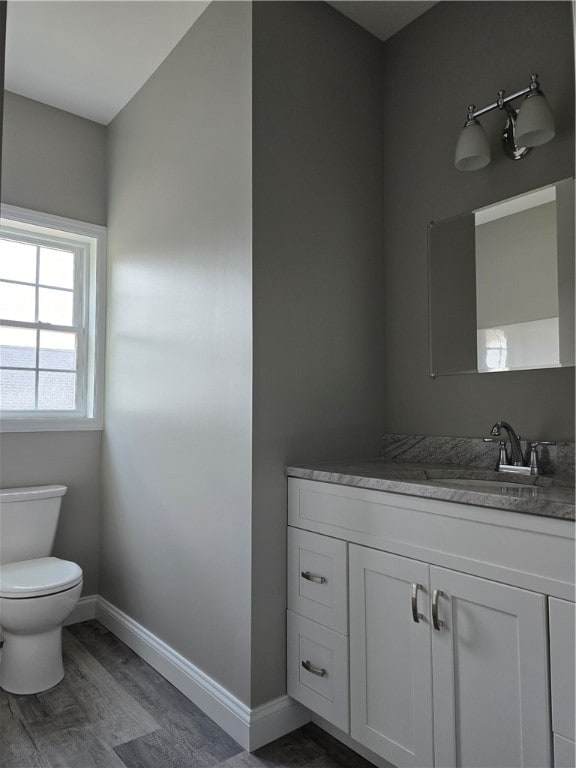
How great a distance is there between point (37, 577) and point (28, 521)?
0.40 meters

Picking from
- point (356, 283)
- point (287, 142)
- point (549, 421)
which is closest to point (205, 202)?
point (287, 142)

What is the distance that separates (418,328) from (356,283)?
1.08 feet

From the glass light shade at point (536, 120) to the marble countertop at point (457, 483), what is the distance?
1131 millimetres

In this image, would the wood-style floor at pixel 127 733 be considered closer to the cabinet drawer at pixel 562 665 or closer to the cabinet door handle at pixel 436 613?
the cabinet door handle at pixel 436 613

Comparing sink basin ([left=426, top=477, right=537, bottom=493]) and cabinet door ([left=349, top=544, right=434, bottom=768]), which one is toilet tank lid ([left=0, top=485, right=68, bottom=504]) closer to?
cabinet door ([left=349, top=544, right=434, bottom=768])

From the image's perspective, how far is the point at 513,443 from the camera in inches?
72.6

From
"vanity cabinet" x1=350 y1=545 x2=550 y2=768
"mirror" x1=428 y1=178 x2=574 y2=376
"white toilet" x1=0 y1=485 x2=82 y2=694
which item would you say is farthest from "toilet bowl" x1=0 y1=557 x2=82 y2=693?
"mirror" x1=428 y1=178 x2=574 y2=376

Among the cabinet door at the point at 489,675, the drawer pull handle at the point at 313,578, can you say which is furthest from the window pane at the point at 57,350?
the cabinet door at the point at 489,675

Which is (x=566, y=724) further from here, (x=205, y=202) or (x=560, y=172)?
(x=205, y=202)

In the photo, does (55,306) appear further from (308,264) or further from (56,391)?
(308,264)

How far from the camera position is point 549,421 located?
6.02 feet

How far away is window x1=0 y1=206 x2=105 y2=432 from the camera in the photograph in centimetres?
284

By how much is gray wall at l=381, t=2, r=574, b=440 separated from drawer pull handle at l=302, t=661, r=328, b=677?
3.26 feet

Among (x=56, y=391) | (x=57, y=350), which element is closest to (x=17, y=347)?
(x=57, y=350)
